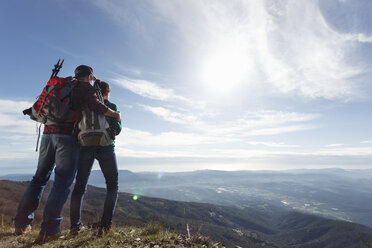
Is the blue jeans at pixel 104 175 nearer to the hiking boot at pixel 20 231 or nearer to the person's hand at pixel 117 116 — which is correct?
the person's hand at pixel 117 116

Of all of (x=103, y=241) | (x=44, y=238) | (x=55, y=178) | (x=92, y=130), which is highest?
(x=92, y=130)

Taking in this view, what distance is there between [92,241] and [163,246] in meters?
1.40

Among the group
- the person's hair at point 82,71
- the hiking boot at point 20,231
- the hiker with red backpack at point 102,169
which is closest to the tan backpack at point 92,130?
the hiker with red backpack at point 102,169

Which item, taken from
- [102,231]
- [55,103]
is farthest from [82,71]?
[102,231]

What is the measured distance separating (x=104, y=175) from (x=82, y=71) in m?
2.34

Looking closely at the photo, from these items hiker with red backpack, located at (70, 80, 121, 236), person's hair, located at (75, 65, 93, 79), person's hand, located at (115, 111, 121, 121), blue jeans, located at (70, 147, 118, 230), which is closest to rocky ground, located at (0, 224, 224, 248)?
hiker with red backpack, located at (70, 80, 121, 236)

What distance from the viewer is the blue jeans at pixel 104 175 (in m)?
4.39

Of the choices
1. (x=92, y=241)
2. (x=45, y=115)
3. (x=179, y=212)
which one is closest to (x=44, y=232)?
(x=92, y=241)

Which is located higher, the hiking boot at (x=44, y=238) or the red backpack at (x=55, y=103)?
the red backpack at (x=55, y=103)

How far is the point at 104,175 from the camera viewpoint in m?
4.45

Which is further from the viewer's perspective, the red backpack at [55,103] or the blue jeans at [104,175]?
the blue jeans at [104,175]

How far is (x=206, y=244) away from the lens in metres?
4.29

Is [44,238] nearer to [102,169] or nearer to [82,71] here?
[102,169]

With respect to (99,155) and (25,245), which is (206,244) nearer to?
(99,155)
